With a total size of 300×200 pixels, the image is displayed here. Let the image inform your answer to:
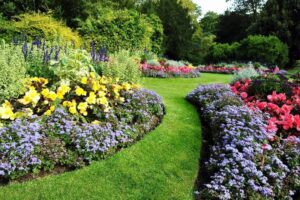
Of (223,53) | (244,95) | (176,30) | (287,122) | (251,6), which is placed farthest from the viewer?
(251,6)

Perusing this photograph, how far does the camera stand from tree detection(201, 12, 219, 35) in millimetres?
42794

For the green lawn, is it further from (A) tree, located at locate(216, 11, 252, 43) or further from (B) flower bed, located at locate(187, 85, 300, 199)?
(A) tree, located at locate(216, 11, 252, 43)

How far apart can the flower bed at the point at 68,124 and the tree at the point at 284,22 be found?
76.6 ft

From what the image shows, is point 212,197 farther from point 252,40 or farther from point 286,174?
point 252,40

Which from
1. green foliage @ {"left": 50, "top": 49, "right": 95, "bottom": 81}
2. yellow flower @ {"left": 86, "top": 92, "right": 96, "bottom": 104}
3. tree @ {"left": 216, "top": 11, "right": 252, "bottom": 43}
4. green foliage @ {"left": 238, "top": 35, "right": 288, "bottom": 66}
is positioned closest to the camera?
yellow flower @ {"left": 86, "top": 92, "right": 96, "bottom": 104}

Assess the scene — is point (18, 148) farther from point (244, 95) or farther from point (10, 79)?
point (244, 95)

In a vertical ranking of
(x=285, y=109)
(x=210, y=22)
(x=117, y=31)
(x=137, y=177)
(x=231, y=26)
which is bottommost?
(x=137, y=177)

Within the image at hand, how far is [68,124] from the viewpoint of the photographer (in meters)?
4.64

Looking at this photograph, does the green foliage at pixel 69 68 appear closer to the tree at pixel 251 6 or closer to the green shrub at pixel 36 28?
the green shrub at pixel 36 28

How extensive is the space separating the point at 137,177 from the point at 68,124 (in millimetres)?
1160

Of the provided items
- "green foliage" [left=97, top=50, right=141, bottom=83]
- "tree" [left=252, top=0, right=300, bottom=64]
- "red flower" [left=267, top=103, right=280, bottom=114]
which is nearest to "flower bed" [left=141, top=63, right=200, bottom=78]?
"green foliage" [left=97, top=50, right=141, bottom=83]

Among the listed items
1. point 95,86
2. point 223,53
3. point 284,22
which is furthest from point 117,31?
point 284,22

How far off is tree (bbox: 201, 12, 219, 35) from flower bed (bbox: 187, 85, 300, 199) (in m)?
38.0

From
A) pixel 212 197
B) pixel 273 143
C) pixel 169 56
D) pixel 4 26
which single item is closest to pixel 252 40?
pixel 169 56
